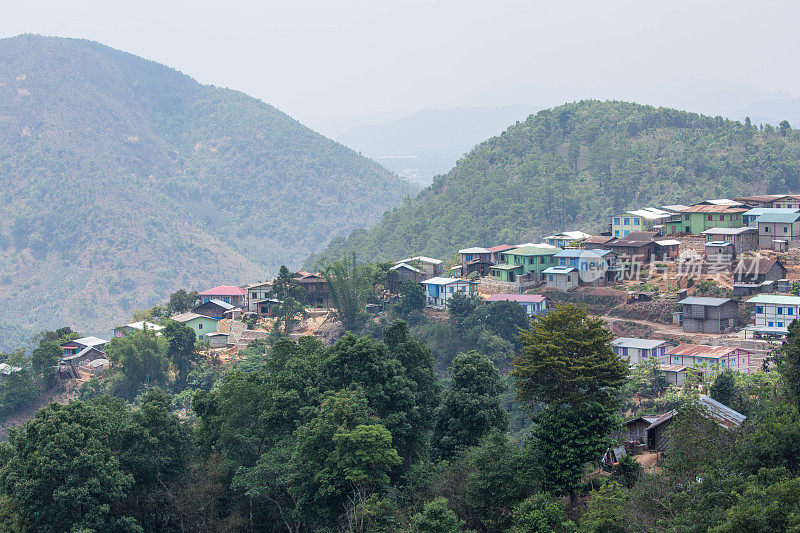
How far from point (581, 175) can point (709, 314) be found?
39.2 metres

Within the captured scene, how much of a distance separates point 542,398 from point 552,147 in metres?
57.6

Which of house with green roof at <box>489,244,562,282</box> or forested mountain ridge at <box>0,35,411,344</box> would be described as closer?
house with green roof at <box>489,244,562,282</box>

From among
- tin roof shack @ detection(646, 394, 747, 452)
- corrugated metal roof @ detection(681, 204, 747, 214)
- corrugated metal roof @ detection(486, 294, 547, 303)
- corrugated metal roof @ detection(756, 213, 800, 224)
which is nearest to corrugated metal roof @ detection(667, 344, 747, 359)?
corrugated metal roof @ detection(486, 294, 547, 303)

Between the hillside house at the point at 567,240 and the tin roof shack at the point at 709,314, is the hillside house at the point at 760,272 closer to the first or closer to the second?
the tin roof shack at the point at 709,314

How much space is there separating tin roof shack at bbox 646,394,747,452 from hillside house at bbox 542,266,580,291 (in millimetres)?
18735

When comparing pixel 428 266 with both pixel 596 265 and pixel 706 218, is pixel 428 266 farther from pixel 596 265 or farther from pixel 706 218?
pixel 706 218

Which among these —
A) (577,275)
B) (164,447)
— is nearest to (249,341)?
(577,275)

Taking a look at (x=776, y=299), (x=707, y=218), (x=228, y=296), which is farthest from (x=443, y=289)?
(x=776, y=299)

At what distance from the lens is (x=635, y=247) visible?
36.5 meters

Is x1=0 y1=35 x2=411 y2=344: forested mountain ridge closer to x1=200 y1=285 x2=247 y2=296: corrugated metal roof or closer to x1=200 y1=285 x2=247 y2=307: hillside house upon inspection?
x1=200 y1=285 x2=247 y2=296: corrugated metal roof

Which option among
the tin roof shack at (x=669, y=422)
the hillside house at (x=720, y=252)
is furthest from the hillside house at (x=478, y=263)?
the tin roof shack at (x=669, y=422)

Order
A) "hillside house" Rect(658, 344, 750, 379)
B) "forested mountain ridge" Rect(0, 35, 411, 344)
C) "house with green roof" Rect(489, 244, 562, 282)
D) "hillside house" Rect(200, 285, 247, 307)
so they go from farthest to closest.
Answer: "forested mountain ridge" Rect(0, 35, 411, 344)
"hillside house" Rect(200, 285, 247, 307)
"house with green roof" Rect(489, 244, 562, 282)
"hillside house" Rect(658, 344, 750, 379)

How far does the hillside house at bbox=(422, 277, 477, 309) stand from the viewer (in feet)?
131

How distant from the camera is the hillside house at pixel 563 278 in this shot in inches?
1455
